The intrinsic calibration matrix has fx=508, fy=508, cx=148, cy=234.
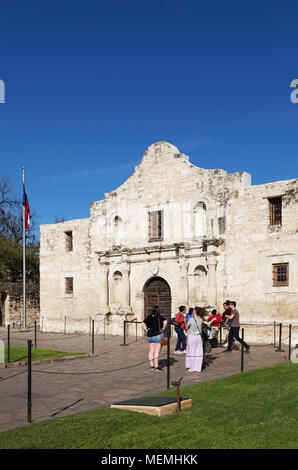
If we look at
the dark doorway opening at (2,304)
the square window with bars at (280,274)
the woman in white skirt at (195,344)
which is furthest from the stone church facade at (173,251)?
the woman in white skirt at (195,344)

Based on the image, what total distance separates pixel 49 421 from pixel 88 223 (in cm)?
1874

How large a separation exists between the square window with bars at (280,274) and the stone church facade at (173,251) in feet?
0.12

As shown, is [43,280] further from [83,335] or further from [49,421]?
[49,421]

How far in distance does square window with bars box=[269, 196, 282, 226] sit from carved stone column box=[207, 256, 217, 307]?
109 inches

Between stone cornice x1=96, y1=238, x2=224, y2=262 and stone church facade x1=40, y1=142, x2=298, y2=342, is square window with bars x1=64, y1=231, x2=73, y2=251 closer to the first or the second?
stone church facade x1=40, y1=142, x2=298, y2=342

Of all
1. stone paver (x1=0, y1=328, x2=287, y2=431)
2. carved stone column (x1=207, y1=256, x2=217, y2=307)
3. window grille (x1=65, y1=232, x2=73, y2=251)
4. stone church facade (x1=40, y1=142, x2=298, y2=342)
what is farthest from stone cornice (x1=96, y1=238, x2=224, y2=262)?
stone paver (x1=0, y1=328, x2=287, y2=431)

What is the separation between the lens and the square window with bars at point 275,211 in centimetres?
1881

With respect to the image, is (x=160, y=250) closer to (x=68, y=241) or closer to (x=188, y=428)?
(x=68, y=241)

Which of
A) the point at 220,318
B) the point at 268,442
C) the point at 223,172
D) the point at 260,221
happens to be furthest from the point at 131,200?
the point at 268,442

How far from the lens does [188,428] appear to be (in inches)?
251

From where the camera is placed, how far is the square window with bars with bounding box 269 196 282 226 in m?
18.8

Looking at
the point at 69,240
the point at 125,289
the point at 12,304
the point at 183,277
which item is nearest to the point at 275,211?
the point at 183,277

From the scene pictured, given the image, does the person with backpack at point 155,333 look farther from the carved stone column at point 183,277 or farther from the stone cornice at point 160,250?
the carved stone column at point 183,277

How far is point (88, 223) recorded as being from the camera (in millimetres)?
25594
